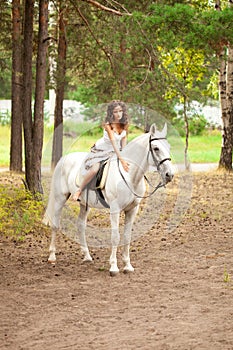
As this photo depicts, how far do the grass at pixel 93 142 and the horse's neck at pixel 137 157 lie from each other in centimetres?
63

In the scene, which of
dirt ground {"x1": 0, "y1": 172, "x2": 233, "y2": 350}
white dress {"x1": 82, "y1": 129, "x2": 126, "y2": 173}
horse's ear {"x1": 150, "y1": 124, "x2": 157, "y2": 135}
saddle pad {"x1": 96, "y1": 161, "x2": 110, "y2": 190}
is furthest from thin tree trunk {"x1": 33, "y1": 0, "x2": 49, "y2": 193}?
horse's ear {"x1": 150, "y1": 124, "x2": 157, "y2": 135}

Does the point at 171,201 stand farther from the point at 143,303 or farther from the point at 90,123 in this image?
the point at 143,303

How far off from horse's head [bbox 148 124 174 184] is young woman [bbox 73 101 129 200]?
16.1 inches

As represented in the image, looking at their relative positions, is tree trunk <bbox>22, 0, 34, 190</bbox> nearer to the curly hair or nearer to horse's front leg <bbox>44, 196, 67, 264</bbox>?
horse's front leg <bbox>44, 196, 67, 264</bbox>

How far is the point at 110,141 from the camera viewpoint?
965 cm

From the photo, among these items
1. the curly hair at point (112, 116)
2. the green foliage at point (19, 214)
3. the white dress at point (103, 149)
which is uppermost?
the curly hair at point (112, 116)

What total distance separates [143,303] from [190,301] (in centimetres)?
52

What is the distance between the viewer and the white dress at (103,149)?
968 cm

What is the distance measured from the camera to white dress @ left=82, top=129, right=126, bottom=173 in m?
9.68

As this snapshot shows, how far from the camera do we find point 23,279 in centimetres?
953

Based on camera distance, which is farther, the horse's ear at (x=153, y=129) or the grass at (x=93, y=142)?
the grass at (x=93, y=142)

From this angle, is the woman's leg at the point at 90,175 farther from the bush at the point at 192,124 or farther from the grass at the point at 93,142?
the bush at the point at 192,124

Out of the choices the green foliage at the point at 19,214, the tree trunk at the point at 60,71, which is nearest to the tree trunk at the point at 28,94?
the green foliage at the point at 19,214

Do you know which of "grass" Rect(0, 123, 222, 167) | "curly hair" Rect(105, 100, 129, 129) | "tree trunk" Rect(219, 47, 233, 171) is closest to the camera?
"curly hair" Rect(105, 100, 129, 129)
